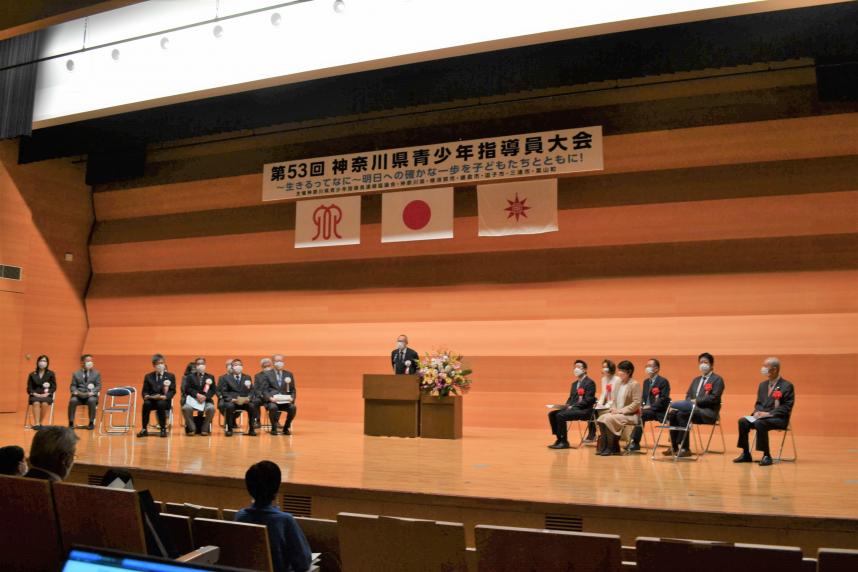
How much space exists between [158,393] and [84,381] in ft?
4.97

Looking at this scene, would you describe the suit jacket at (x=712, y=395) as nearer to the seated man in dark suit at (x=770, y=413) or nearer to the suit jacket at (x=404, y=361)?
the seated man in dark suit at (x=770, y=413)

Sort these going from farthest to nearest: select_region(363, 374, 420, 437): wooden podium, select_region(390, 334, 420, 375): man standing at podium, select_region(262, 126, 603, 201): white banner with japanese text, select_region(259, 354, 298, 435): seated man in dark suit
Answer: select_region(390, 334, 420, 375): man standing at podium, select_region(262, 126, 603, 201): white banner with japanese text, select_region(259, 354, 298, 435): seated man in dark suit, select_region(363, 374, 420, 437): wooden podium

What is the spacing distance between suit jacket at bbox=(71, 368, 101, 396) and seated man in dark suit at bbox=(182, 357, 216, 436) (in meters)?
1.52

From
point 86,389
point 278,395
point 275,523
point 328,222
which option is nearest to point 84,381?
point 86,389

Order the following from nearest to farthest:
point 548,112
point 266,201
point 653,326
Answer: point 653,326 < point 548,112 < point 266,201

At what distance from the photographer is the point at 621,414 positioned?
7.39 m

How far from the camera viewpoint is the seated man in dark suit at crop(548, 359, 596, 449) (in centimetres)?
794

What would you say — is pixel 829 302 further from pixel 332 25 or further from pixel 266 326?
pixel 266 326

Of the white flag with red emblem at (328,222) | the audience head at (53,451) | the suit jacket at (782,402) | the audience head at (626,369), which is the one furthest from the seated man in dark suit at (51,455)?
the white flag with red emblem at (328,222)

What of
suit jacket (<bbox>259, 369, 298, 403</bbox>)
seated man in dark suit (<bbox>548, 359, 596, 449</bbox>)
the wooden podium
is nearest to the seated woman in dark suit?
suit jacket (<bbox>259, 369, 298, 403</bbox>)

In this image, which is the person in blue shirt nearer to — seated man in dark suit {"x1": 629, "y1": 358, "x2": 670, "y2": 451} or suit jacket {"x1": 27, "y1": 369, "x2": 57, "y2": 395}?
seated man in dark suit {"x1": 629, "y1": 358, "x2": 670, "y2": 451}

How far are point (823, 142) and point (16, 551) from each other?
9906 millimetres

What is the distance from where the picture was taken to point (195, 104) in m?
10.3

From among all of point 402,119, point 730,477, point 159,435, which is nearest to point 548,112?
point 402,119
